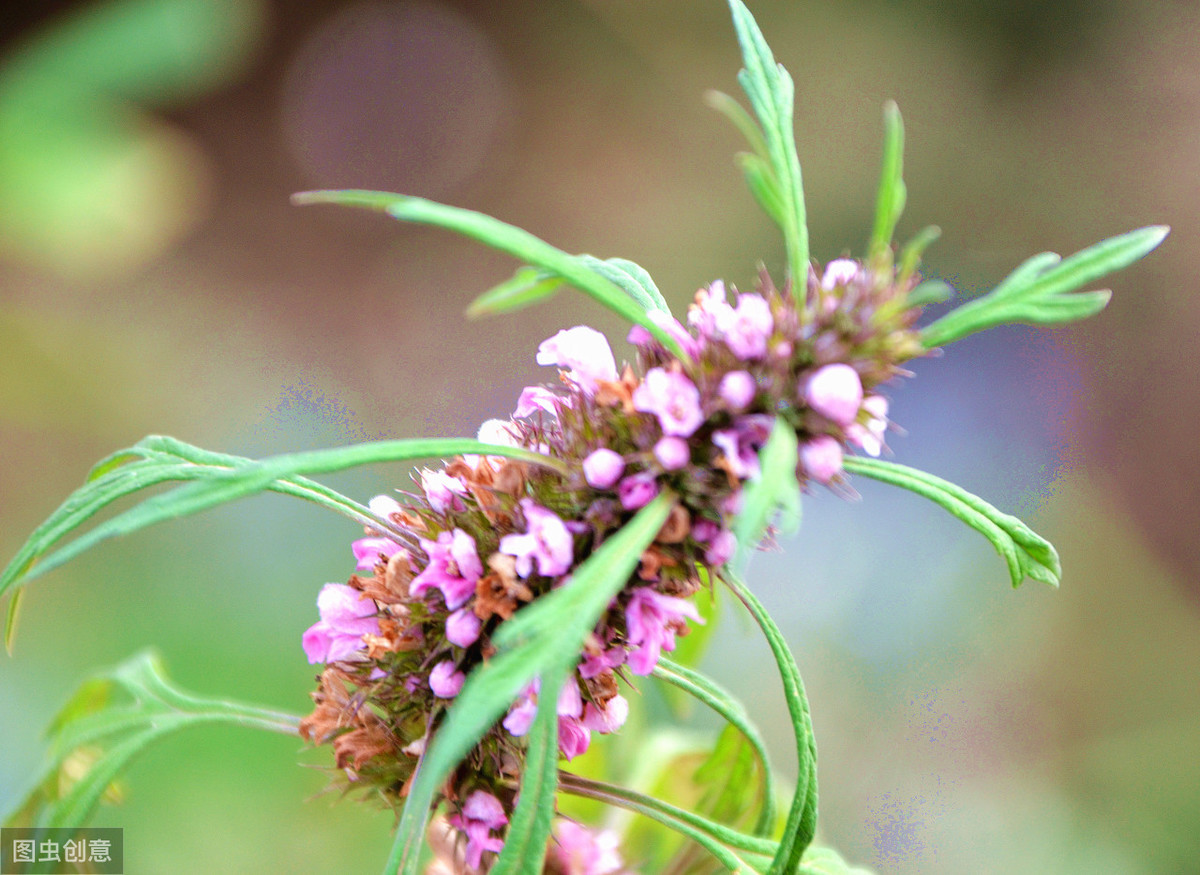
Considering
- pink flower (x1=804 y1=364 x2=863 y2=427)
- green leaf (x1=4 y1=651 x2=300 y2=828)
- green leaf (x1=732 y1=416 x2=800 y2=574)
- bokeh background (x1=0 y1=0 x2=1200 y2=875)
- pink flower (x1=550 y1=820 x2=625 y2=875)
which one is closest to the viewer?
green leaf (x1=732 y1=416 x2=800 y2=574)

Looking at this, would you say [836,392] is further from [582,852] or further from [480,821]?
[582,852]

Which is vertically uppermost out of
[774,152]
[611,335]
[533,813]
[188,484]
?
[611,335]

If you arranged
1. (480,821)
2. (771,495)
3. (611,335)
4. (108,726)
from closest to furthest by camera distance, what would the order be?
(771,495)
(480,821)
(108,726)
(611,335)

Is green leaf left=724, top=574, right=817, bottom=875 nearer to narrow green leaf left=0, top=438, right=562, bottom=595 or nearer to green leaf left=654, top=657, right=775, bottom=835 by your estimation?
green leaf left=654, top=657, right=775, bottom=835

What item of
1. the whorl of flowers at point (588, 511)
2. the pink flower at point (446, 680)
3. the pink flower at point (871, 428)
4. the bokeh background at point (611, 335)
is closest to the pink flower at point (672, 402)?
the whorl of flowers at point (588, 511)

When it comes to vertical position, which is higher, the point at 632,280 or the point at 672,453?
the point at 632,280

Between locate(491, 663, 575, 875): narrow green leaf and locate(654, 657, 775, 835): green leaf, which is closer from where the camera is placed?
locate(491, 663, 575, 875): narrow green leaf

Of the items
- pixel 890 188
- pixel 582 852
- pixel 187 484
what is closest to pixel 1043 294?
pixel 890 188

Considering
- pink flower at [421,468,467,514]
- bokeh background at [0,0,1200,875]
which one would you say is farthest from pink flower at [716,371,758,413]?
bokeh background at [0,0,1200,875]
